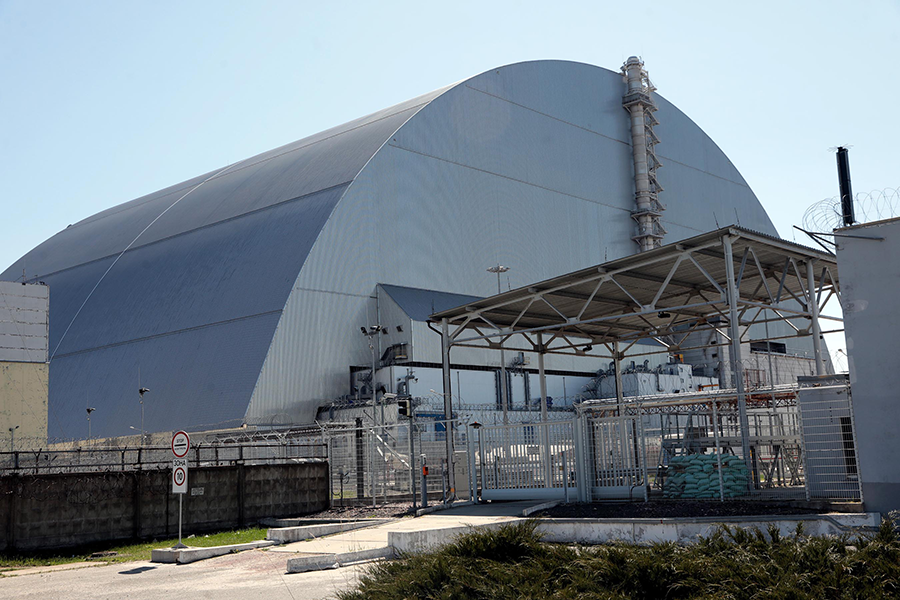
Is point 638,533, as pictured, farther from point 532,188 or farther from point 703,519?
point 532,188

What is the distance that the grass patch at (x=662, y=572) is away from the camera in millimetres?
8609

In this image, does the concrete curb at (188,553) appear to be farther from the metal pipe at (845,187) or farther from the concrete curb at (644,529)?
the metal pipe at (845,187)

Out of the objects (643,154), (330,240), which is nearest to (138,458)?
(330,240)

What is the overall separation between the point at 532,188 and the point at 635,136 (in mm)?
11451

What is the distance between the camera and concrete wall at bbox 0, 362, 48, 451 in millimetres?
34750

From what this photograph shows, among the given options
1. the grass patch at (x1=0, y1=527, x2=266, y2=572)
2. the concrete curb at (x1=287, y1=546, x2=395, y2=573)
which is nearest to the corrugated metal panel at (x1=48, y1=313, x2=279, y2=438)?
the grass patch at (x1=0, y1=527, x2=266, y2=572)

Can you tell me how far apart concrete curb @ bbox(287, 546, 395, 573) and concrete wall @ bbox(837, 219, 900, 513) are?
8510mm

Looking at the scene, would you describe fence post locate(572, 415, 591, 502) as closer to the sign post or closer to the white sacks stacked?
the white sacks stacked

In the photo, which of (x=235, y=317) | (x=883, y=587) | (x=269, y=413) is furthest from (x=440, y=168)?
(x=883, y=587)

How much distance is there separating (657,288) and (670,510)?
1317 centimetres

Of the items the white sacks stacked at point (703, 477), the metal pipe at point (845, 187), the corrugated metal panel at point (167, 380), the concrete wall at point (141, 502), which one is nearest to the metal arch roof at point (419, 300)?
the corrugated metal panel at point (167, 380)

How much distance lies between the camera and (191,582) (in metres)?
15.3

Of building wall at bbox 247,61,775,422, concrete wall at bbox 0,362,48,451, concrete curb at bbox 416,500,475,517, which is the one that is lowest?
concrete curb at bbox 416,500,475,517

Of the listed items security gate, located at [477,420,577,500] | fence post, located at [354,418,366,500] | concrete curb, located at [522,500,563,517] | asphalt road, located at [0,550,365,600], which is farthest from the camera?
fence post, located at [354,418,366,500]
